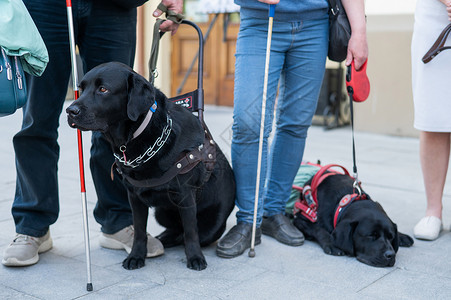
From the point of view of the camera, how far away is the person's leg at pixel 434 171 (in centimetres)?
345

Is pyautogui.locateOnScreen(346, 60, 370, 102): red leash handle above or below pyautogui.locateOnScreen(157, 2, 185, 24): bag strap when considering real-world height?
below

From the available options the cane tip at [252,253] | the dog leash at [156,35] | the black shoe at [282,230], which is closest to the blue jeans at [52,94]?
the dog leash at [156,35]

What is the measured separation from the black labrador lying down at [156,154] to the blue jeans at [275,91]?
0.15 metres

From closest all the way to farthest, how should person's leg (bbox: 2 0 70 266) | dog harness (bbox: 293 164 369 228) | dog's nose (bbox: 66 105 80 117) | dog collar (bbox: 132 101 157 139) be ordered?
dog's nose (bbox: 66 105 80 117) → dog collar (bbox: 132 101 157 139) → person's leg (bbox: 2 0 70 266) → dog harness (bbox: 293 164 369 228)

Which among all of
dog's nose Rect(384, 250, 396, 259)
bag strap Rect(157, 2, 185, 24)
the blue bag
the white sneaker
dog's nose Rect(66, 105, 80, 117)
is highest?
bag strap Rect(157, 2, 185, 24)

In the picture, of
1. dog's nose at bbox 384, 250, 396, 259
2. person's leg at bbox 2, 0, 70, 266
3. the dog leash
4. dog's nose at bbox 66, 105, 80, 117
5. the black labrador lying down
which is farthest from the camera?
the dog leash

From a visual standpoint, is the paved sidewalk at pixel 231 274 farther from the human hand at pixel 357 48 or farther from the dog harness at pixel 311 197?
the human hand at pixel 357 48

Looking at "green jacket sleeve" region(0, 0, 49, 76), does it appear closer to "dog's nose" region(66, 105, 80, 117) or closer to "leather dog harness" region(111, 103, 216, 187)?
"dog's nose" region(66, 105, 80, 117)

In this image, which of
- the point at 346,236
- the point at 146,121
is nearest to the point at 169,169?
the point at 146,121

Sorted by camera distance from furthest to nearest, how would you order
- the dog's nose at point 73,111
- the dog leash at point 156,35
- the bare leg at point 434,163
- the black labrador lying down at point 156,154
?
the bare leg at point 434,163, the dog leash at point 156,35, the black labrador lying down at point 156,154, the dog's nose at point 73,111

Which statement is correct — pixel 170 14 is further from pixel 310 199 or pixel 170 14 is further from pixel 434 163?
pixel 434 163

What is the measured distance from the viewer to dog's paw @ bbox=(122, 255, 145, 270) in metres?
2.81

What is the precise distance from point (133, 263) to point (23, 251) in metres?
0.52

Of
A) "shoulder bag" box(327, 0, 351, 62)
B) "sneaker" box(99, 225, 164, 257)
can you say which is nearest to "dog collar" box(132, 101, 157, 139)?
"sneaker" box(99, 225, 164, 257)
